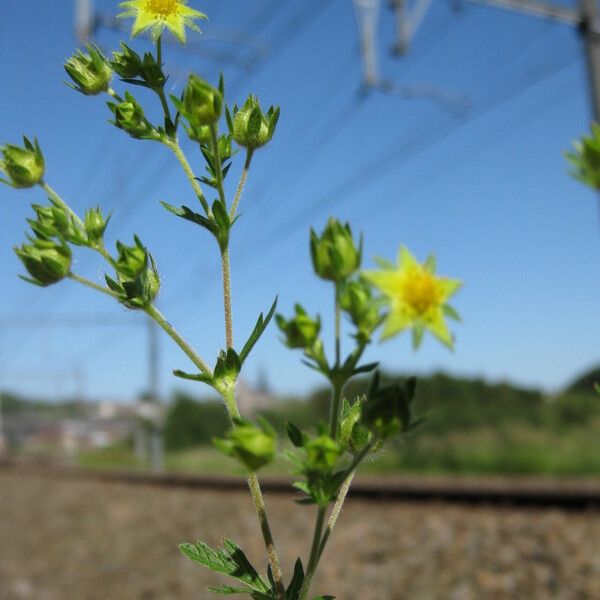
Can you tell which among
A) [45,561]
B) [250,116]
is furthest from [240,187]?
[45,561]

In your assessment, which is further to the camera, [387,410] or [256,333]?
[256,333]

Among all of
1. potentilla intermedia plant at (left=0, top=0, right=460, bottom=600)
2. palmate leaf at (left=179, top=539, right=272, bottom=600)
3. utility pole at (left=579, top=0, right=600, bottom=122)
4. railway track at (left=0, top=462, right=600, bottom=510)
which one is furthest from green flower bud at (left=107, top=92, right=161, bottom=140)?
utility pole at (left=579, top=0, right=600, bottom=122)

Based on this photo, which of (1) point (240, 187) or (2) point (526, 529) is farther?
(2) point (526, 529)

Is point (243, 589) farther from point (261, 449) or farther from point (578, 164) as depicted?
point (578, 164)

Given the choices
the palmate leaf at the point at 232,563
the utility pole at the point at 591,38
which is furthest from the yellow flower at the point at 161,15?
the utility pole at the point at 591,38

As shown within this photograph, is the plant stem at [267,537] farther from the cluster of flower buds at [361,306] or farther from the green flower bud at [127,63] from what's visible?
the green flower bud at [127,63]

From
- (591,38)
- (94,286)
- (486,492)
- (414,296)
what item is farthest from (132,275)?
(591,38)

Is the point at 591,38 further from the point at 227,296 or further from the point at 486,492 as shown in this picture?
the point at 227,296
